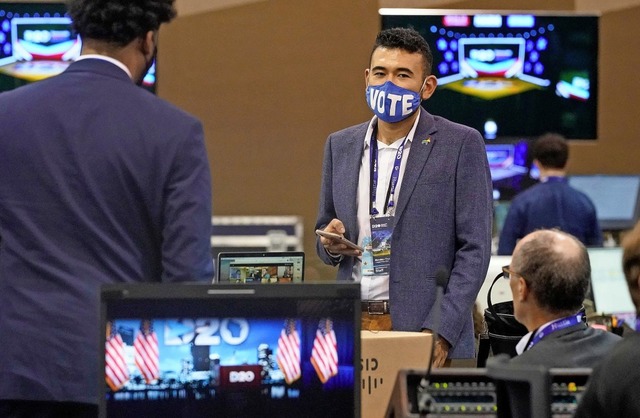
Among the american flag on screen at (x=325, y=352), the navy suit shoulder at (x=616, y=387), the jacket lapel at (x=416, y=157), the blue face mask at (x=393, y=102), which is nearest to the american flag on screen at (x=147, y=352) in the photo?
the american flag on screen at (x=325, y=352)

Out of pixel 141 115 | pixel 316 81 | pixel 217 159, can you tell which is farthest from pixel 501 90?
pixel 141 115

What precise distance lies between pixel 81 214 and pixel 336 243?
4.04 feet

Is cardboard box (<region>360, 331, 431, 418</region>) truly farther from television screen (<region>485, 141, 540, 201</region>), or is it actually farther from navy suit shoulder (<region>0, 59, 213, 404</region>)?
television screen (<region>485, 141, 540, 201</region>)

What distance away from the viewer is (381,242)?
3336 millimetres

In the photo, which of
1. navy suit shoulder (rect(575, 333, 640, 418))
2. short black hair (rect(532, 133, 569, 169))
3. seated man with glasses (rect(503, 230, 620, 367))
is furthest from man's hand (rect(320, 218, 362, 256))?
short black hair (rect(532, 133, 569, 169))

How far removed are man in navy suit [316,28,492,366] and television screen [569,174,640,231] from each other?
4433mm

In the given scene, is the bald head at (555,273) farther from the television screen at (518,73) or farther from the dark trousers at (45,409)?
the television screen at (518,73)

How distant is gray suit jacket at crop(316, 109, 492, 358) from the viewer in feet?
10.8

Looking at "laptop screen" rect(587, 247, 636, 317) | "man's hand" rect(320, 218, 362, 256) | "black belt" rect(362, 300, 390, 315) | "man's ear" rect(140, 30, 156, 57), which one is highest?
"man's ear" rect(140, 30, 156, 57)

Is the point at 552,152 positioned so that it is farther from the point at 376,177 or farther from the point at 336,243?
the point at 336,243

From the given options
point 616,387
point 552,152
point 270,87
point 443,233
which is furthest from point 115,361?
point 270,87

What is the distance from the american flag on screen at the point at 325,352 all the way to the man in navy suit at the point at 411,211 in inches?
44.8

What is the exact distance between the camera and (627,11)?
836cm

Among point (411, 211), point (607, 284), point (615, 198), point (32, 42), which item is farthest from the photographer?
point (615, 198)
